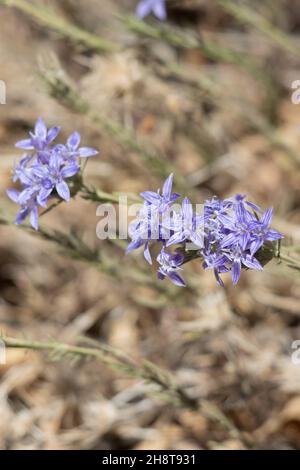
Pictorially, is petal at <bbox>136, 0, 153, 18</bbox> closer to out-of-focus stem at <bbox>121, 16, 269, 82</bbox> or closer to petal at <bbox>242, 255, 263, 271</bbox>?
out-of-focus stem at <bbox>121, 16, 269, 82</bbox>

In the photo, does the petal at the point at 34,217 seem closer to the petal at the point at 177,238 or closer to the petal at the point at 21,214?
the petal at the point at 21,214

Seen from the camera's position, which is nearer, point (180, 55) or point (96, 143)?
point (96, 143)

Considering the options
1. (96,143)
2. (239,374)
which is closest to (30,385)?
(239,374)

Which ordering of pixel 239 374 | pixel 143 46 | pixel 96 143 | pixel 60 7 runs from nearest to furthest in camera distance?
pixel 239 374, pixel 143 46, pixel 96 143, pixel 60 7

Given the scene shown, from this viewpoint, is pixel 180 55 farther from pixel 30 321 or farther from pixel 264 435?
pixel 264 435

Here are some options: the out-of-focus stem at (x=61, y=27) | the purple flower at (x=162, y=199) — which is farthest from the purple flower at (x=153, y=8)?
the purple flower at (x=162, y=199)

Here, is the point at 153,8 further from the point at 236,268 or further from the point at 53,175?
the point at 236,268

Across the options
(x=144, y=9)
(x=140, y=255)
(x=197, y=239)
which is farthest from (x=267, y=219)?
(x=144, y=9)
